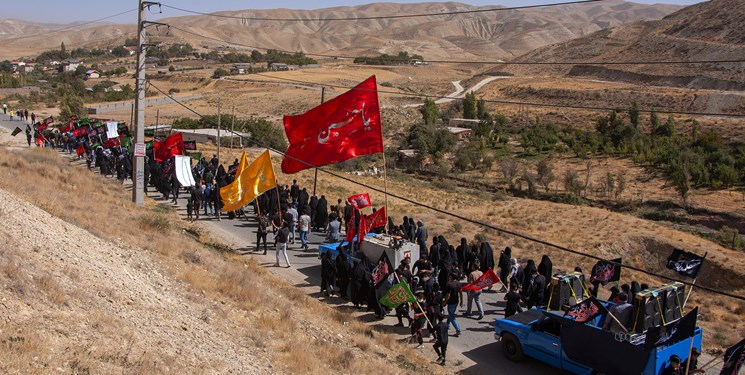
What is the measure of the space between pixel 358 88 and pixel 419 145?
124ft

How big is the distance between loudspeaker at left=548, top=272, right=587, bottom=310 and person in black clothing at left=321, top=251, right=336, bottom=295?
5291 mm

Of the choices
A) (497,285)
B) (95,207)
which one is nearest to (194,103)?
(95,207)

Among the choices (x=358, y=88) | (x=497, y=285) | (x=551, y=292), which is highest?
(x=358, y=88)

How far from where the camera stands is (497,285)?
57.6ft

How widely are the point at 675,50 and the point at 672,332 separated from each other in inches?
3738

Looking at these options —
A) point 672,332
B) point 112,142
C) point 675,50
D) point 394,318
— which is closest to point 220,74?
point 675,50

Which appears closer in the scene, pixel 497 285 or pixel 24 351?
pixel 24 351

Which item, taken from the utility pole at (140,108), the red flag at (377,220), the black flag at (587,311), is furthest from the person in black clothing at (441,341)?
the utility pole at (140,108)

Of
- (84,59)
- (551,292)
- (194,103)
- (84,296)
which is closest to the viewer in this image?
(84,296)

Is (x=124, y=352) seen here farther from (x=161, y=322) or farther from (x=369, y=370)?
(x=369, y=370)

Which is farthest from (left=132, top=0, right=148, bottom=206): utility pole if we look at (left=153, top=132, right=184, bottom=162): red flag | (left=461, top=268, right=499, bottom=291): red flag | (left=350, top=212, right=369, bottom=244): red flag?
(left=461, top=268, right=499, bottom=291): red flag

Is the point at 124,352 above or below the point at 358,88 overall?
below

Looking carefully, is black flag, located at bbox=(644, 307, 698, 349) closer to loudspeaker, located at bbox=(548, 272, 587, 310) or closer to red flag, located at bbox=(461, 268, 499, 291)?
loudspeaker, located at bbox=(548, 272, 587, 310)

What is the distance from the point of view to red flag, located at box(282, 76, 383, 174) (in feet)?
53.4
